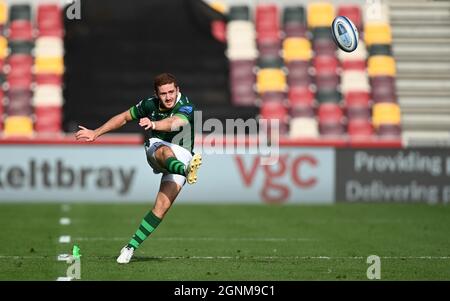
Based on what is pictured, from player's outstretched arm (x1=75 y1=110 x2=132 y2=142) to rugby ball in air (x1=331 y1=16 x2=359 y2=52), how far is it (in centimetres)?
486

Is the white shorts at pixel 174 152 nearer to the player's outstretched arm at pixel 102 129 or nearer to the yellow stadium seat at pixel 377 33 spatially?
the player's outstretched arm at pixel 102 129

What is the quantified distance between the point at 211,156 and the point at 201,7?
637cm

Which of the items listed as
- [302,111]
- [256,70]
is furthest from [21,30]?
[302,111]

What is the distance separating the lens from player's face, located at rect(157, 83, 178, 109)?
13375 millimetres

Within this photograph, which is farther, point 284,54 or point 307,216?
point 284,54

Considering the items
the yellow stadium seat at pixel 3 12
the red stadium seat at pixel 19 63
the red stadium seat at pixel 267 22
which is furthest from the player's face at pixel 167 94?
the yellow stadium seat at pixel 3 12

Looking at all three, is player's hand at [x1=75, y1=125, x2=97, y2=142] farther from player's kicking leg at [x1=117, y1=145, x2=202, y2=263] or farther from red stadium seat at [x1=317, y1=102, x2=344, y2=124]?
red stadium seat at [x1=317, y1=102, x2=344, y2=124]

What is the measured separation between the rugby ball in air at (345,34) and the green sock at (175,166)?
4966 millimetres

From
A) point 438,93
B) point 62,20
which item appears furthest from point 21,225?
point 438,93

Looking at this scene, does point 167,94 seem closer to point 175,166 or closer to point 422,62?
point 175,166

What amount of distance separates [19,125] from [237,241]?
38.8ft

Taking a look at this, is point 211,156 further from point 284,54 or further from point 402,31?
point 402,31

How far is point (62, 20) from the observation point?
29.3m

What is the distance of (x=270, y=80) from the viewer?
94.9 ft
